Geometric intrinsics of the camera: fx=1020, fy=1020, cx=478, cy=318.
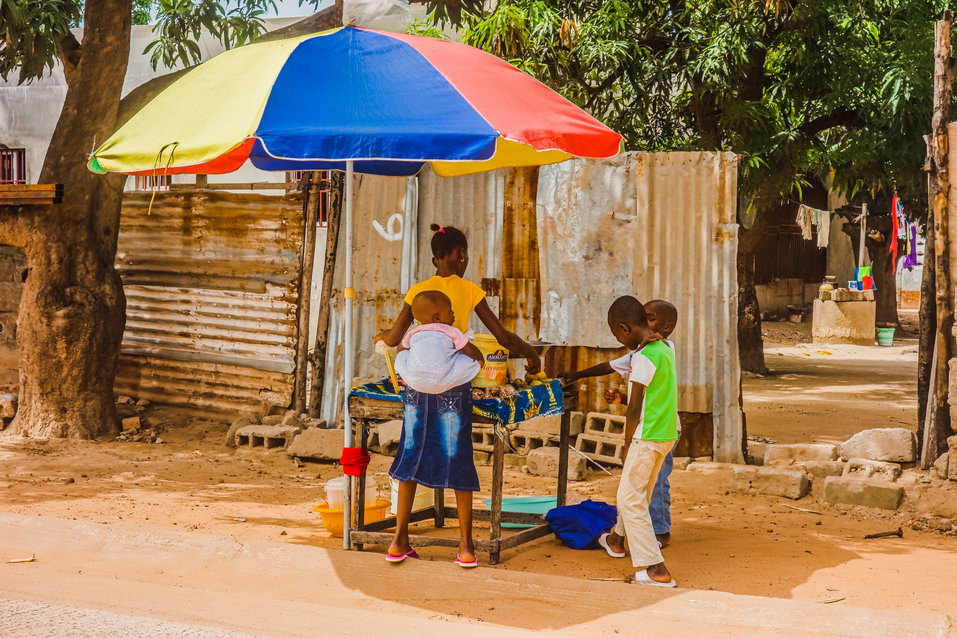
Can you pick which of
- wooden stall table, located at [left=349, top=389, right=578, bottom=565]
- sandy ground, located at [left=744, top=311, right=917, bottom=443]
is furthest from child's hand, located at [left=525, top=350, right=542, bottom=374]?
sandy ground, located at [left=744, top=311, right=917, bottom=443]

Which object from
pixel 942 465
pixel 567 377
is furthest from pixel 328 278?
pixel 942 465

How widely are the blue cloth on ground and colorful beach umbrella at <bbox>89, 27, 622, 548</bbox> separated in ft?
3.87

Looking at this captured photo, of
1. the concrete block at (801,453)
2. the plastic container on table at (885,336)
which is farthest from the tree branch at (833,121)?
the plastic container on table at (885,336)

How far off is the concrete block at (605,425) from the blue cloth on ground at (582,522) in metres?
2.17

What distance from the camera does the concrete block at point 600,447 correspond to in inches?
301

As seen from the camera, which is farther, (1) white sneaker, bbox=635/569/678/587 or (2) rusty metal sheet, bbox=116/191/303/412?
(2) rusty metal sheet, bbox=116/191/303/412

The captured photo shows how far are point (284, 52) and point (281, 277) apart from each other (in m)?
3.90

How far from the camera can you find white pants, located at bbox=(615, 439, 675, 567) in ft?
15.5

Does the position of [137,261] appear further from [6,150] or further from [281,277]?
[6,150]

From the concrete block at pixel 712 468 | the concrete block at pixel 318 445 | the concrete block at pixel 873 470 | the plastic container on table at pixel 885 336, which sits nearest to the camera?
the concrete block at pixel 873 470

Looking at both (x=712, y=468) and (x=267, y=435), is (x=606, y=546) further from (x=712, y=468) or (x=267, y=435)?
(x=267, y=435)

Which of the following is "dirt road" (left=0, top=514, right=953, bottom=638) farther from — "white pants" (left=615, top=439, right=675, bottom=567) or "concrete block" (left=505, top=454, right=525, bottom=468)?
"concrete block" (left=505, top=454, right=525, bottom=468)

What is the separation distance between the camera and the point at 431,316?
4.82 metres

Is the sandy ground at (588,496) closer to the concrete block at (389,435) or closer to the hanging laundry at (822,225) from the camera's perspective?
the concrete block at (389,435)
